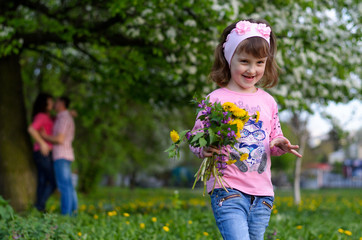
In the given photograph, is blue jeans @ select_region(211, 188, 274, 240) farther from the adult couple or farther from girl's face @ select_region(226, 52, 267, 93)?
the adult couple

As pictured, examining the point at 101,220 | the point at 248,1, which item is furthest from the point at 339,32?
the point at 101,220

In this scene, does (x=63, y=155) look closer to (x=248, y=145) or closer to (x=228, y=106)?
(x=248, y=145)

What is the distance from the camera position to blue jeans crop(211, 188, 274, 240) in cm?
251

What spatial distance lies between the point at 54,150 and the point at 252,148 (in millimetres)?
4245

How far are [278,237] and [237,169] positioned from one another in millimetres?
2160

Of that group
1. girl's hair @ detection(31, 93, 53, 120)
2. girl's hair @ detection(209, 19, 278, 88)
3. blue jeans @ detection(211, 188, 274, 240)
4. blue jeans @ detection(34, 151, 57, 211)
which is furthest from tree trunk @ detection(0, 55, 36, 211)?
blue jeans @ detection(211, 188, 274, 240)

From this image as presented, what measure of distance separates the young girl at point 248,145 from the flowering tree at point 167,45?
2.89 metres

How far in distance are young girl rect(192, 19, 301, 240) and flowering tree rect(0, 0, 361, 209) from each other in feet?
9.47

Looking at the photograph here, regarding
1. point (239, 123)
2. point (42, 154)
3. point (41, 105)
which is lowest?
point (42, 154)

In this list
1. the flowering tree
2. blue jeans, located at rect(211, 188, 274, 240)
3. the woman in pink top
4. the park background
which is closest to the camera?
blue jeans, located at rect(211, 188, 274, 240)

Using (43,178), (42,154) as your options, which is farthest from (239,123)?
(43,178)

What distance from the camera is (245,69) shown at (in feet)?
8.84

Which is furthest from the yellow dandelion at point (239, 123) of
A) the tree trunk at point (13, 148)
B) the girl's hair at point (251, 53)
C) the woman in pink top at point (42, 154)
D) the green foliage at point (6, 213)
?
the tree trunk at point (13, 148)

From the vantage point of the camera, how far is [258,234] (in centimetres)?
270
